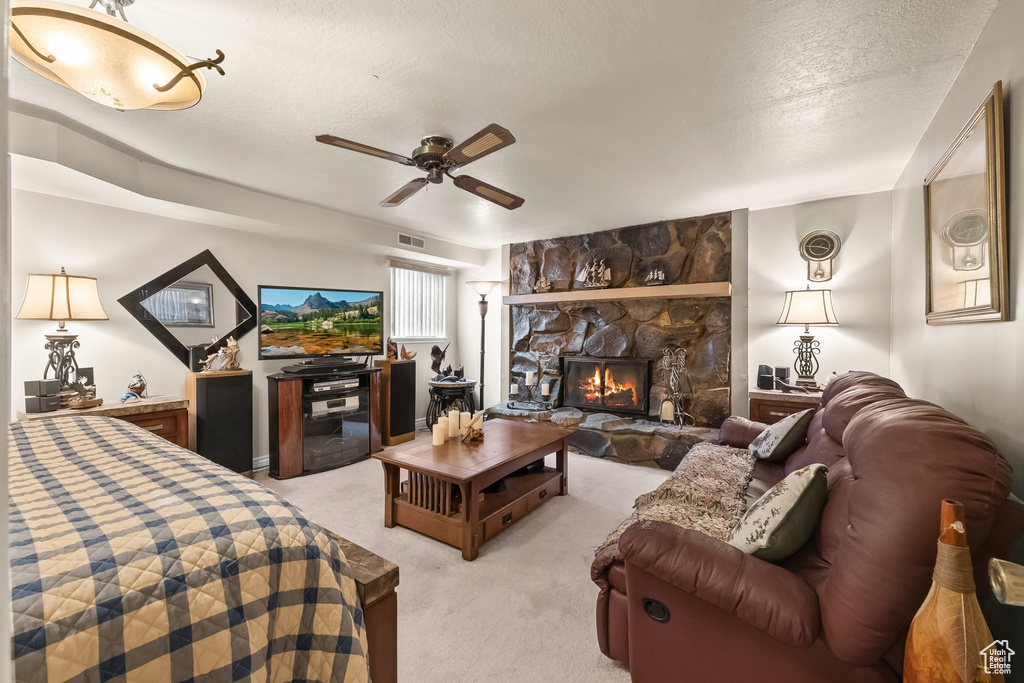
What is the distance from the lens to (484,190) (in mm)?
2441

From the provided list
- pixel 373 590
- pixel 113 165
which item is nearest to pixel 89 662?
pixel 373 590

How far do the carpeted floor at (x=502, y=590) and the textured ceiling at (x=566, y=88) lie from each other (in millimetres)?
2426

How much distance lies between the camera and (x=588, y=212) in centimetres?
402

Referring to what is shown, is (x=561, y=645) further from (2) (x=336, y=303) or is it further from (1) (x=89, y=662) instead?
(2) (x=336, y=303)

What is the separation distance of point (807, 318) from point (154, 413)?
495cm

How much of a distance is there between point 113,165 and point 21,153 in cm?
47

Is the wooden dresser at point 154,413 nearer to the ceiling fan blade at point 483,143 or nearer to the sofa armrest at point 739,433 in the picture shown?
the ceiling fan blade at point 483,143

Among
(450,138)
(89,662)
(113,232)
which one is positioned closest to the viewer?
(89,662)

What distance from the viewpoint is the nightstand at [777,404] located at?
330cm

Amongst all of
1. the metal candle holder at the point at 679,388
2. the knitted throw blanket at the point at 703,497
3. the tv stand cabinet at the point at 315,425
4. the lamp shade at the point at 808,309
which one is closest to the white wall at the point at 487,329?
the tv stand cabinet at the point at 315,425

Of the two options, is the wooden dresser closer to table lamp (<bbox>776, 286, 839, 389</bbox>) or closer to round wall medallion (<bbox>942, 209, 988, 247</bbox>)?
round wall medallion (<bbox>942, 209, 988, 247</bbox>)

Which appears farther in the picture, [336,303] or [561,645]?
[336,303]

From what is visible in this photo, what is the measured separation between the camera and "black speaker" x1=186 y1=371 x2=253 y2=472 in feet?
10.9

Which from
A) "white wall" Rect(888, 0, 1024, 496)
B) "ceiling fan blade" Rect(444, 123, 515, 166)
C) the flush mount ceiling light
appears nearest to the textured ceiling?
"white wall" Rect(888, 0, 1024, 496)
